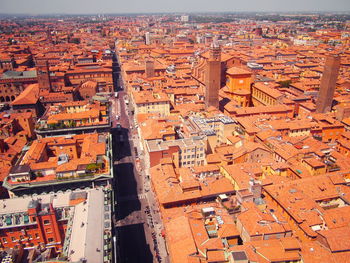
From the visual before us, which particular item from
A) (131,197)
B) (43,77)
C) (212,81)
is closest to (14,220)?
(131,197)

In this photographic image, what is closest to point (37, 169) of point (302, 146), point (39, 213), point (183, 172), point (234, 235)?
point (39, 213)

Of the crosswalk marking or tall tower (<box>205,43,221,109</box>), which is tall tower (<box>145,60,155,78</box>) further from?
the crosswalk marking

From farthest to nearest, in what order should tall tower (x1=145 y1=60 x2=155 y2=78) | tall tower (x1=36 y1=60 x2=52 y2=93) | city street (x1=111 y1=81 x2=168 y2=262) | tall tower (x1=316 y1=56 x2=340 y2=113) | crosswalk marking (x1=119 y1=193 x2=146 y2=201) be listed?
tall tower (x1=145 y1=60 x2=155 y2=78) < tall tower (x1=36 y1=60 x2=52 y2=93) < tall tower (x1=316 y1=56 x2=340 y2=113) < crosswalk marking (x1=119 y1=193 x2=146 y2=201) < city street (x1=111 y1=81 x2=168 y2=262)

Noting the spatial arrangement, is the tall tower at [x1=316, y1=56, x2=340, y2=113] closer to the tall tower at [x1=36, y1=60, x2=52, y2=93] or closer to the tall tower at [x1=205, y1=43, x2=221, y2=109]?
the tall tower at [x1=205, y1=43, x2=221, y2=109]

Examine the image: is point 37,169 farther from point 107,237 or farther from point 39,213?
point 107,237

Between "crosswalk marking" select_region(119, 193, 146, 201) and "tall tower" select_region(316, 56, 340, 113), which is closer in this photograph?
"crosswalk marking" select_region(119, 193, 146, 201)

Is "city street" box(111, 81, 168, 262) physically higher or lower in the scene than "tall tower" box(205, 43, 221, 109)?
lower

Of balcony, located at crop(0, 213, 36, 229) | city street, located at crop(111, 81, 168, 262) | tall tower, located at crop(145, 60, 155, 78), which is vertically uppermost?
tall tower, located at crop(145, 60, 155, 78)

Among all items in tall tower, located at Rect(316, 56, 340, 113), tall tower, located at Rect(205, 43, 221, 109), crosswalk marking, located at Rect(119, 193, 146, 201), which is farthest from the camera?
tall tower, located at Rect(205, 43, 221, 109)

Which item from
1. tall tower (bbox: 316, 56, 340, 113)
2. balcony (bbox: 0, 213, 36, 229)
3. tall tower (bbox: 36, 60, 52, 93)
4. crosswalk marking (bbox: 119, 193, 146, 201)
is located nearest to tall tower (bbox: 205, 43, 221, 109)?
tall tower (bbox: 316, 56, 340, 113)
